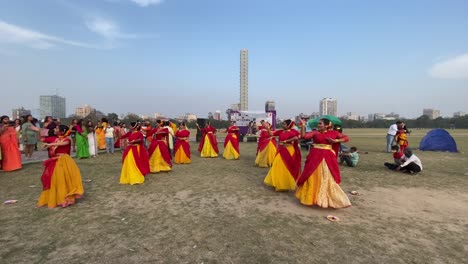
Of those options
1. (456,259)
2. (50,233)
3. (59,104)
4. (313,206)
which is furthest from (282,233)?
(59,104)

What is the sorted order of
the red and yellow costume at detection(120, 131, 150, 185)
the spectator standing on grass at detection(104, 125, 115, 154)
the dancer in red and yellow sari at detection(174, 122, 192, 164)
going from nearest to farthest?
the red and yellow costume at detection(120, 131, 150, 185) < the dancer in red and yellow sari at detection(174, 122, 192, 164) < the spectator standing on grass at detection(104, 125, 115, 154)

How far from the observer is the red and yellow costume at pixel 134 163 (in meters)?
7.88

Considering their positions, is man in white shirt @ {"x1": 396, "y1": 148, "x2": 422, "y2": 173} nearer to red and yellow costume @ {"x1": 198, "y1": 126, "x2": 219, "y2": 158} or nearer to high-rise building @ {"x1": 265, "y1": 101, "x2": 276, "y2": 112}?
red and yellow costume @ {"x1": 198, "y1": 126, "x2": 219, "y2": 158}

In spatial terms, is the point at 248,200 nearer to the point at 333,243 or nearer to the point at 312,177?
the point at 312,177

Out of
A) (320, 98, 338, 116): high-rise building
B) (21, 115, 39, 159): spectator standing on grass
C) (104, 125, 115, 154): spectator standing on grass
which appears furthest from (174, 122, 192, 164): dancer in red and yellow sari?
(320, 98, 338, 116): high-rise building

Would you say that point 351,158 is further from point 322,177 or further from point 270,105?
point 270,105

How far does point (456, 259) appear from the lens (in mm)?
3709

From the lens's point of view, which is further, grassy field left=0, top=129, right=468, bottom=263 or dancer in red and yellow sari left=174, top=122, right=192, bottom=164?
dancer in red and yellow sari left=174, top=122, right=192, bottom=164

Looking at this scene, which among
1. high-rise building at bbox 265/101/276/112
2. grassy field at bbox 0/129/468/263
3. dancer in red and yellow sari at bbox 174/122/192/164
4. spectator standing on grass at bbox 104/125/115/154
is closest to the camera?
grassy field at bbox 0/129/468/263

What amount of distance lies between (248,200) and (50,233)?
3.69 meters

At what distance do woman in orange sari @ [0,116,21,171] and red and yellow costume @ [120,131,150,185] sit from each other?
4601 mm

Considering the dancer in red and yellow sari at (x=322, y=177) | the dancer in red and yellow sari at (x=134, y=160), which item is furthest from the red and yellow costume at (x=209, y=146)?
the dancer in red and yellow sari at (x=322, y=177)

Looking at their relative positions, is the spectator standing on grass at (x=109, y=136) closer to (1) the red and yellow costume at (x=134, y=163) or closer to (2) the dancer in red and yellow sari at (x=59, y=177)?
(1) the red and yellow costume at (x=134, y=163)

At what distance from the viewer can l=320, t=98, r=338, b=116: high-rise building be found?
294 feet
